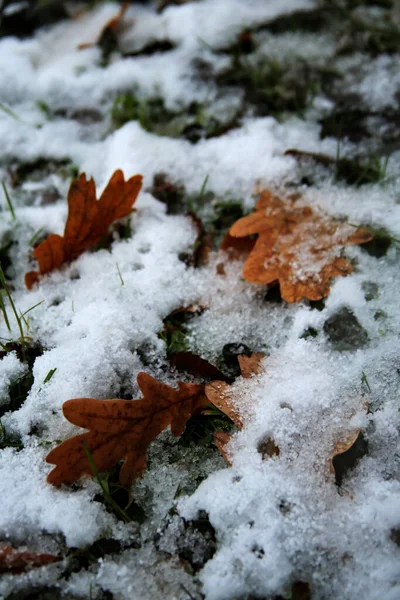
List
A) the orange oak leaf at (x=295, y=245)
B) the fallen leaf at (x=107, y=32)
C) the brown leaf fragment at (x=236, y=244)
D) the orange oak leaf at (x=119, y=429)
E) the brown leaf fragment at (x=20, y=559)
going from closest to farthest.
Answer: the brown leaf fragment at (x=20, y=559)
the orange oak leaf at (x=119, y=429)
the orange oak leaf at (x=295, y=245)
the brown leaf fragment at (x=236, y=244)
the fallen leaf at (x=107, y=32)

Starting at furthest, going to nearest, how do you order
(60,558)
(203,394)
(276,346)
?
(276,346) → (203,394) → (60,558)

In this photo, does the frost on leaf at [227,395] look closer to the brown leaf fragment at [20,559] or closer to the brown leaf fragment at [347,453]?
the brown leaf fragment at [347,453]

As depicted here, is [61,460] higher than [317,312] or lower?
higher

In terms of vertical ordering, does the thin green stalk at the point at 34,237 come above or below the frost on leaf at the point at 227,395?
above

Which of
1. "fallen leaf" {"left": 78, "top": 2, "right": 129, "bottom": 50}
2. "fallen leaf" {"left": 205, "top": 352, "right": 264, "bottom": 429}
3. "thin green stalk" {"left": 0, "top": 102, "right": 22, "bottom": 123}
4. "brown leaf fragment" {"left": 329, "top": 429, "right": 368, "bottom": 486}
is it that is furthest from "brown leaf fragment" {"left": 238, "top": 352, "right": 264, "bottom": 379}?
"fallen leaf" {"left": 78, "top": 2, "right": 129, "bottom": 50}

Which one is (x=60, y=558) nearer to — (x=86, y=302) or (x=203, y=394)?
(x=203, y=394)

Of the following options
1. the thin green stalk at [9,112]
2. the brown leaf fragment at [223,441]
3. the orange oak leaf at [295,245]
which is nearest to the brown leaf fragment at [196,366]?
the brown leaf fragment at [223,441]

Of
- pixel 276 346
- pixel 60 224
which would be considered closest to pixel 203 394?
pixel 276 346
